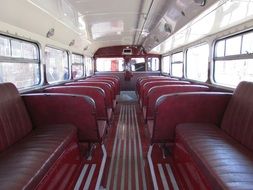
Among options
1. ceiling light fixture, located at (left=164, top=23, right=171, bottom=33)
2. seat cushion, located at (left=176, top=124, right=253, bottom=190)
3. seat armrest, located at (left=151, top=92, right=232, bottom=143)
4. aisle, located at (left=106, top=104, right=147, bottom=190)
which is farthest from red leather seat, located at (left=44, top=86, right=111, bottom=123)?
ceiling light fixture, located at (left=164, top=23, right=171, bottom=33)

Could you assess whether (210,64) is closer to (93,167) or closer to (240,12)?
(240,12)

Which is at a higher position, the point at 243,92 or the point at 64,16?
the point at 64,16

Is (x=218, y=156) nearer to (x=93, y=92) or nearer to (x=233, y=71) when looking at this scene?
(x=233, y=71)

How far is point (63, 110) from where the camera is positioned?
2.45 m

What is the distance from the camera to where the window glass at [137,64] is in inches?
340

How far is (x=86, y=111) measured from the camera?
2.41 m

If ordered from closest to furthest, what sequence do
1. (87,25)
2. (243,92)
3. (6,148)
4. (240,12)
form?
(6,148) < (243,92) < (240,12) < (87,25)

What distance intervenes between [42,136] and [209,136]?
1.46m

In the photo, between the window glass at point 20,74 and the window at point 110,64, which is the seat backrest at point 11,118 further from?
the window at point 110,64

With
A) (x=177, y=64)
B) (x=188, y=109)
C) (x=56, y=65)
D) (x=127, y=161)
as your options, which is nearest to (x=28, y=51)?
(x=56, y=65)

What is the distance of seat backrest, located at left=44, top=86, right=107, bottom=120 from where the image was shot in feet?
10.5

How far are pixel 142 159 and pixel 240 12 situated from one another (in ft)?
6.33

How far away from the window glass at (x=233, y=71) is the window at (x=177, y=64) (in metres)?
2.12


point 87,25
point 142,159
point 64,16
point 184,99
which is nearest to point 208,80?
point 184,99
